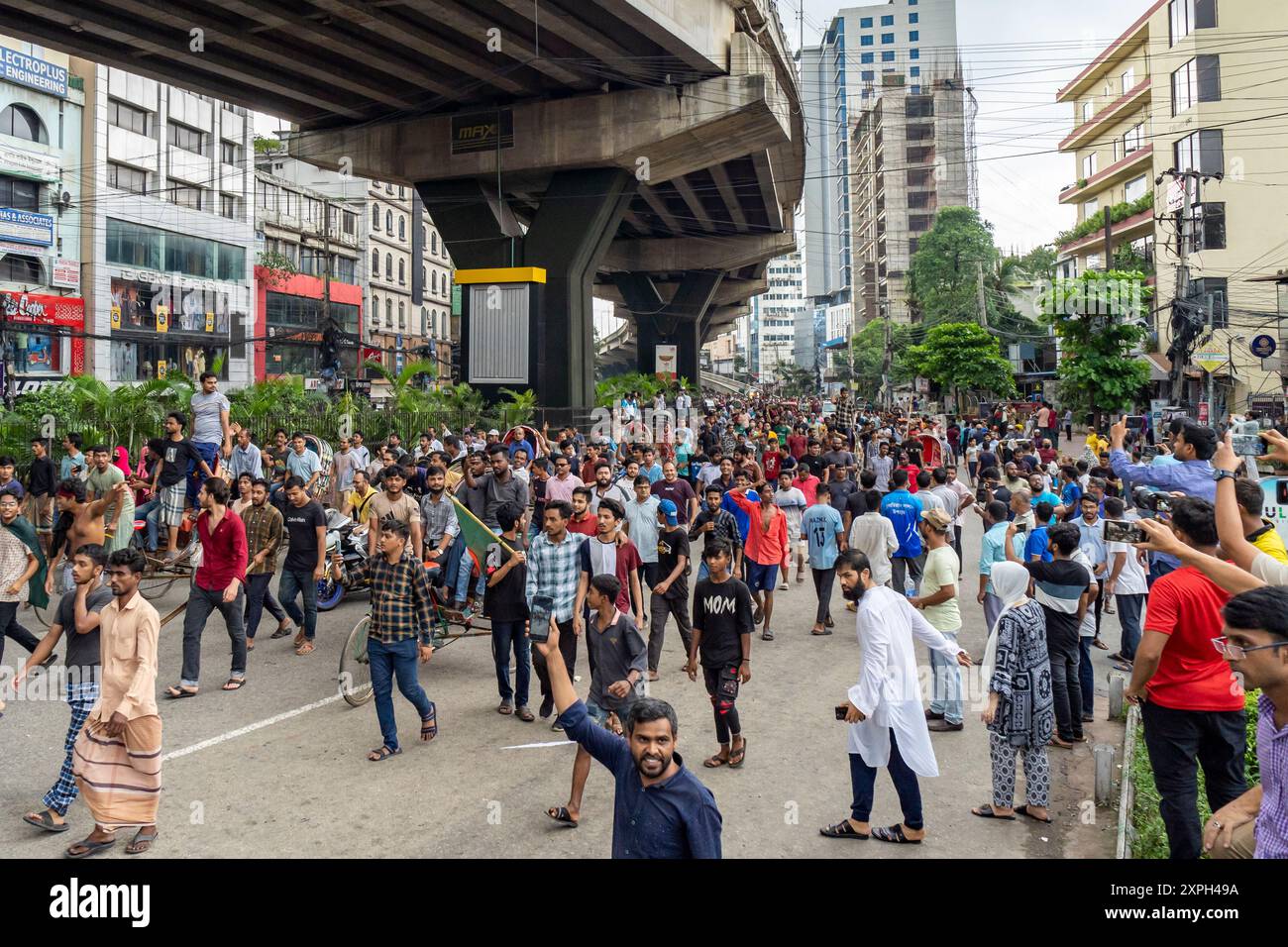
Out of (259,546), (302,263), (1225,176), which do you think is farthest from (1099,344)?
(302,263)

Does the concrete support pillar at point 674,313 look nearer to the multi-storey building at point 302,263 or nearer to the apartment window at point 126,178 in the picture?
the multi-storey building at point 302,263

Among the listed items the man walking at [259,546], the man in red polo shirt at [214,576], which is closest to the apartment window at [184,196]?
the man walking at [259,546]

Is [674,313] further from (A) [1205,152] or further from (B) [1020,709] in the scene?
(B) [1020,709]

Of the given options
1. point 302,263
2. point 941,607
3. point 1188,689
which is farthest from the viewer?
point 302,263

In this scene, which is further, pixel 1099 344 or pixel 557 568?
pixel 1099 344

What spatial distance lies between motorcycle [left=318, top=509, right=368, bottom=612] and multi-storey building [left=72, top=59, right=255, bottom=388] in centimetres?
2825

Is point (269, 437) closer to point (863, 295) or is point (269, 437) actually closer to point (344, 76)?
point (344, 76)

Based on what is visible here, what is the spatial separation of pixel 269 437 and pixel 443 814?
1313 centimetres

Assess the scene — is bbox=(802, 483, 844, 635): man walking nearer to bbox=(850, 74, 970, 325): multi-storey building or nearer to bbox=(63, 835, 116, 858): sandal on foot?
bbox=(63, 835, 116, 858): sandal on foot

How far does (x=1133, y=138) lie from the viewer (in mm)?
44844

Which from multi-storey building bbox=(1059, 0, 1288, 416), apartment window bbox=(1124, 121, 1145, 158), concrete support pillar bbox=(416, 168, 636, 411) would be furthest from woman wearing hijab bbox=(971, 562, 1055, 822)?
apartment window bbox=(1124, 121, 1145, 158)

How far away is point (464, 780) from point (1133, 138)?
165 ft

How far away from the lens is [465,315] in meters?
27.5

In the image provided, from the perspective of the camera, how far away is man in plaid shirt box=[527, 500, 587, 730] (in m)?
6.77
